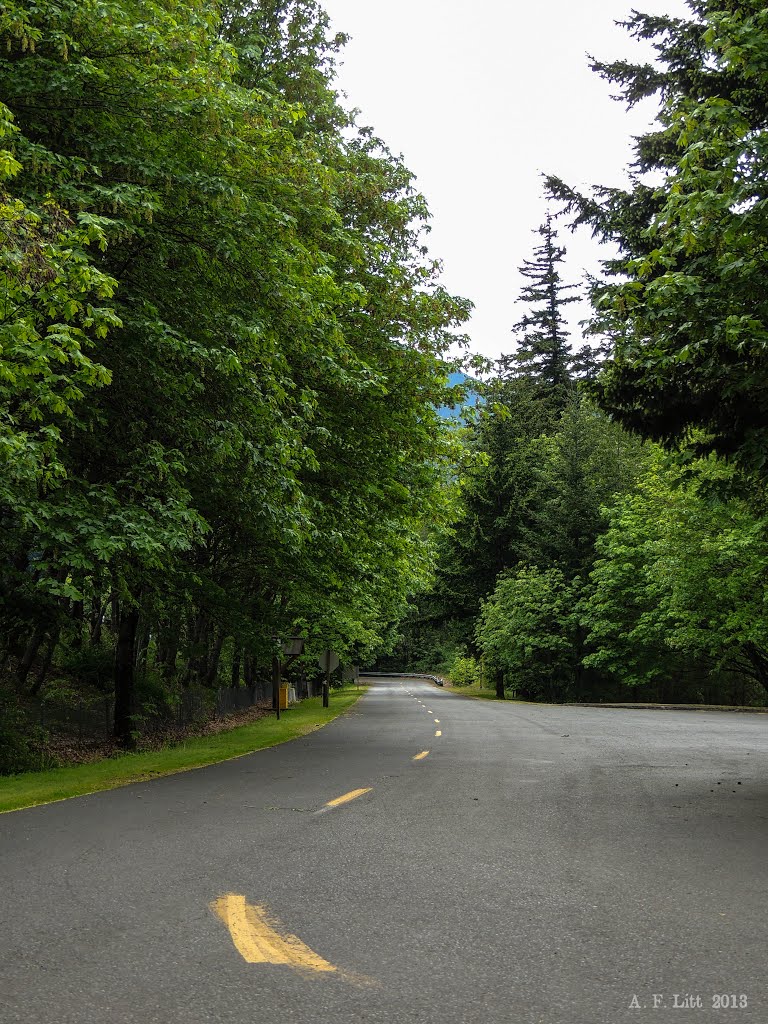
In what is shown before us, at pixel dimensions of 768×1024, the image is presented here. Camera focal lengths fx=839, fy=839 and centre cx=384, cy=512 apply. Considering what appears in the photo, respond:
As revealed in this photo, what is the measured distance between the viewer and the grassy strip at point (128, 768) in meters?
10.5

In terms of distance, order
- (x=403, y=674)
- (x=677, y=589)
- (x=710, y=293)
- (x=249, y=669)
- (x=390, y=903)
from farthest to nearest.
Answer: (x=403, y=674), (x=249, y=669), (x=677, y=589), (x=710, y=293), (x=390, y=903)

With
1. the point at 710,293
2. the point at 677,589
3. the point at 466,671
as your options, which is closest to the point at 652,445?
the point at 710,293

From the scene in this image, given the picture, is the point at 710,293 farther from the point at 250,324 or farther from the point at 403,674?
the point at 403,674

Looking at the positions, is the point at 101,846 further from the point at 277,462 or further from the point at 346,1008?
the point at 277,462

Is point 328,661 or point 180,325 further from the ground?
point 180,325

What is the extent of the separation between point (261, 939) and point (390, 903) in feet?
3.37

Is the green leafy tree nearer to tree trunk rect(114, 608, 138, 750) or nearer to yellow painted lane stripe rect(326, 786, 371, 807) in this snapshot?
tree trunk rect(114, 608, 138, 750)

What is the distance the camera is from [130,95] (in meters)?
10.8

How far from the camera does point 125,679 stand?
58.2 feet

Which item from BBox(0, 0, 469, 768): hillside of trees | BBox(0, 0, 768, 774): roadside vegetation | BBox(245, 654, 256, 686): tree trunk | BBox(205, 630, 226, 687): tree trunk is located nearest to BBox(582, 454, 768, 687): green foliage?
BBox(0, 0, 768, 774): roadside vegetation

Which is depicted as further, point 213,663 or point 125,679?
point 213,663

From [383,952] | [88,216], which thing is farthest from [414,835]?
[88,216]

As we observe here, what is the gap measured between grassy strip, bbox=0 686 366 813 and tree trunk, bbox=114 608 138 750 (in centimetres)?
107

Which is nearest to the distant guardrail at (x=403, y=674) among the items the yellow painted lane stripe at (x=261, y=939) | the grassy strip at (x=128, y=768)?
the grassy strip at (x=128, y=768)
